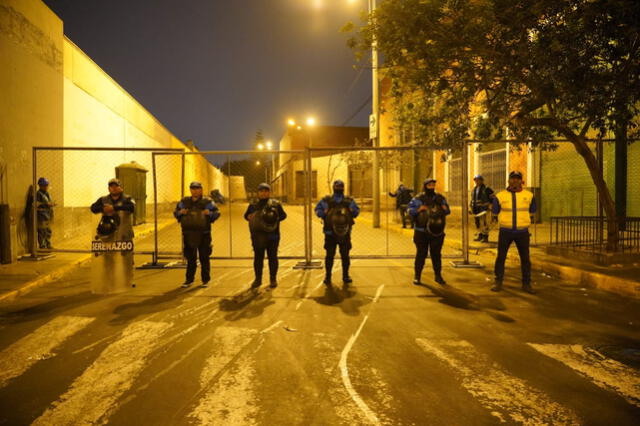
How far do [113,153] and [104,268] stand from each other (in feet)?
37.1

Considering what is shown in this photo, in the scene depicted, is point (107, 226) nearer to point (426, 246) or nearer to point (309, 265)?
point (309, 265)

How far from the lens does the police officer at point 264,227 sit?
751 cm

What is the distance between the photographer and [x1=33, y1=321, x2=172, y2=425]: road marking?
319 cm

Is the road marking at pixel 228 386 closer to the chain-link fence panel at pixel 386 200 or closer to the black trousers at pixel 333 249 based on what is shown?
the black trousers at pixel 333 249

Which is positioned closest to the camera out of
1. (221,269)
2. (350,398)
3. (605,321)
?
(350,398)

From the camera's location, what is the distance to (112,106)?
56.2 ft

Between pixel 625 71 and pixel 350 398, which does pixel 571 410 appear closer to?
pixel 350 398

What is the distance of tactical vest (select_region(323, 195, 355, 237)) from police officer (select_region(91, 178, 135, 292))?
328cm

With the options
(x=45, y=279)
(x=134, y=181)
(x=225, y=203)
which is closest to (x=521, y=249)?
(x=45, y=279)

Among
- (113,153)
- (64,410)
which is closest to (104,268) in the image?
(64,410)

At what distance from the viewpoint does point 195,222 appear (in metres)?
7.48

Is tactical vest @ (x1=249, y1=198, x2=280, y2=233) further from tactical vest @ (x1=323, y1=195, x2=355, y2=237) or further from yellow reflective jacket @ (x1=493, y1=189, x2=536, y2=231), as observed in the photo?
yellow reflective jacket @ (x1=493, y1=189, x2=536, y2=231)

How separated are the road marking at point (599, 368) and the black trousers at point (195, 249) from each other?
5193 mm

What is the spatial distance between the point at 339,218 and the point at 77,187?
383 inches
